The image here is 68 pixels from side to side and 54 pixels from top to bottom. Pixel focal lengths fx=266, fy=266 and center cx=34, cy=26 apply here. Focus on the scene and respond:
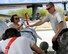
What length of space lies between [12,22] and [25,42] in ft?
11.8

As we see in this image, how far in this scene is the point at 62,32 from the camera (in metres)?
5.48

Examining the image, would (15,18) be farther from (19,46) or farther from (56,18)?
(19,46)

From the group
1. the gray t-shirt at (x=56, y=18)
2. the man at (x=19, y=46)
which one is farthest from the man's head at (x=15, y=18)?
the man at (x=19, y=46)

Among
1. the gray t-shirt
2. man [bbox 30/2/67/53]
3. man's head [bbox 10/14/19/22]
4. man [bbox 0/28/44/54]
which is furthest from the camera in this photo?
man's head [bbox 10/14/19/22]

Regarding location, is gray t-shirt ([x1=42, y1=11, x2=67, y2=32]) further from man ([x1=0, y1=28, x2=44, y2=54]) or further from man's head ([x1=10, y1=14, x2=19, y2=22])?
man ([x1=0, y1=28, x2=44, y2=54])

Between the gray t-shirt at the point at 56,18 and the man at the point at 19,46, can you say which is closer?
the man at the point at 19,46

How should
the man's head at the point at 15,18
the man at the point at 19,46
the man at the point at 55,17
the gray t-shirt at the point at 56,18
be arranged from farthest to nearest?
1. the man's head at the point at 15,18
2. the gray t-shirt at the point at 56,18
3. the man at the point at 55,17
4. the man at the point at 19,46

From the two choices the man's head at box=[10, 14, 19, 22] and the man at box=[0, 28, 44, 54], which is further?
the man's head at box=[10, 14, 19, 22]

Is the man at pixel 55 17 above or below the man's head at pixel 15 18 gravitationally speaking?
above

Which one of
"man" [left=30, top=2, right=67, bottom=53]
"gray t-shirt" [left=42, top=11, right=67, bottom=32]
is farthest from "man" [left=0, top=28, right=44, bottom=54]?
"gray t-shirt" [left=42, top=11, right=67, bottom=32]

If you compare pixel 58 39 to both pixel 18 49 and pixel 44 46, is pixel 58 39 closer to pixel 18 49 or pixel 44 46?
pixel 18 49

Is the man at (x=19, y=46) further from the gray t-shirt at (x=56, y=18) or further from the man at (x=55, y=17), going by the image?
the gray t-shirt at (x=56, y=18)

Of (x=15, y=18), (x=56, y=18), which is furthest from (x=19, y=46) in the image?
(x=15, y=18)

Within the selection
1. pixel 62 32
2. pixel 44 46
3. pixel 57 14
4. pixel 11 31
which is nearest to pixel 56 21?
pixel 57 14
